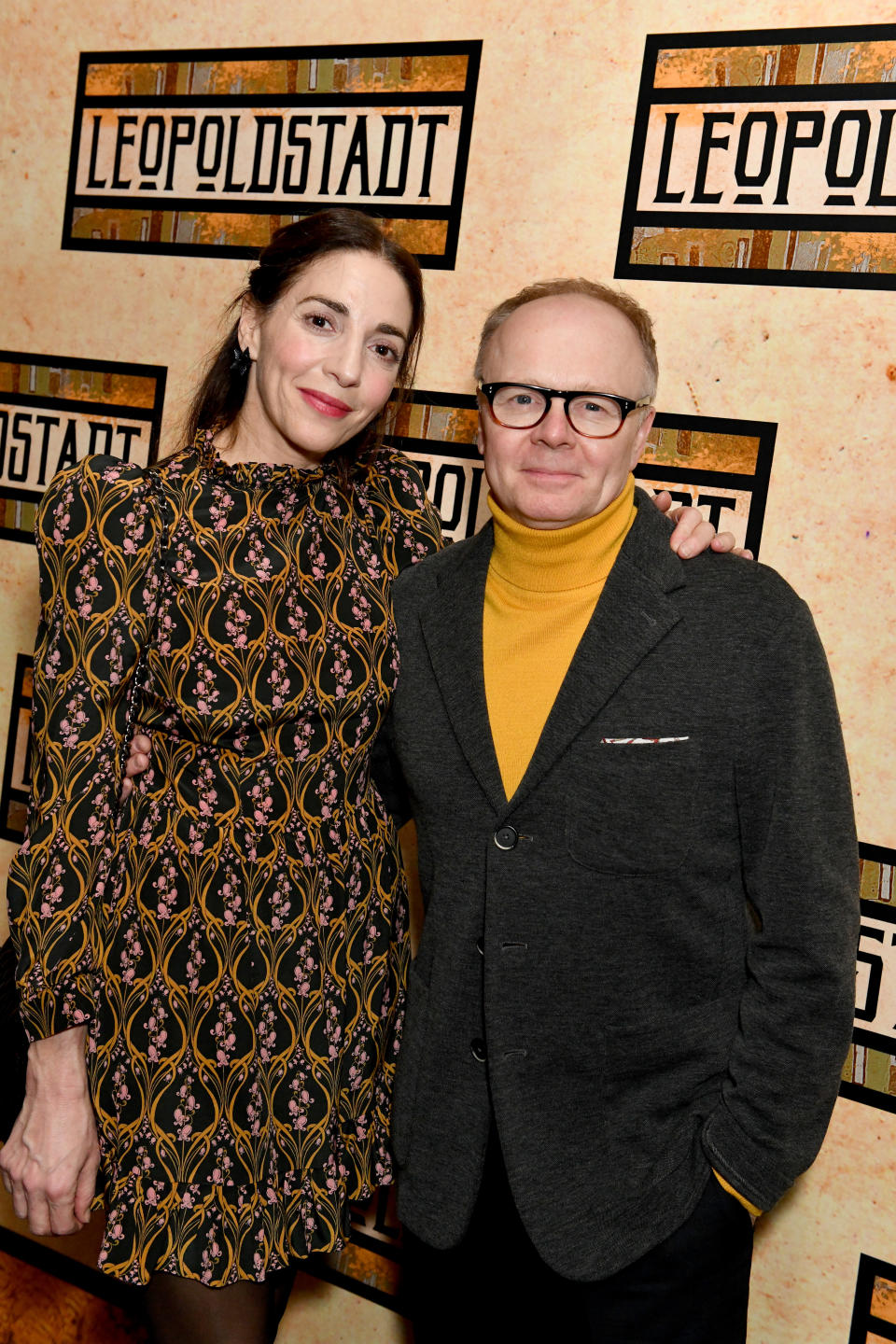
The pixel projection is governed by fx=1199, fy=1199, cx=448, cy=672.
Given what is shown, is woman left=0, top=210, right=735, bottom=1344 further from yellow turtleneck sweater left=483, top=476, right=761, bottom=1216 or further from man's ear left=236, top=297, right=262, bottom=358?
yellow turtleneck sweater left=483, top=476, right=761, bottom=1216

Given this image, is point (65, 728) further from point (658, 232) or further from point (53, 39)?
point (53, 39)

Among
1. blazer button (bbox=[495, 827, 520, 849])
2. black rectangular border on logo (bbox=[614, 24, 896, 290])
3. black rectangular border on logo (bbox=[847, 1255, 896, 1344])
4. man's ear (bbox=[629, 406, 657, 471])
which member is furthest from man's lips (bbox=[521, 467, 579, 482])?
black rectangular border on logo (bbox=[847, 1255, 896, 1344])

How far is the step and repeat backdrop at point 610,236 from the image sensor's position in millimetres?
1787

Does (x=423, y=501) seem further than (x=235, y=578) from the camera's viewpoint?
Yes

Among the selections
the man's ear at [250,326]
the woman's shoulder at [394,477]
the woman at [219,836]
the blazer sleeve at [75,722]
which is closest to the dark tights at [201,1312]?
the woman at [219,836]

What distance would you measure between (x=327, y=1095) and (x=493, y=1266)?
304mm

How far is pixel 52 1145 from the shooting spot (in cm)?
152

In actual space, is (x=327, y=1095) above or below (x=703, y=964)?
below

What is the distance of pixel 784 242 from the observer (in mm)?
1813

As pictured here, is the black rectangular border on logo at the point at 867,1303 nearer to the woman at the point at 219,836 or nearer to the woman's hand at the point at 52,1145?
the woman at the point at 219,836

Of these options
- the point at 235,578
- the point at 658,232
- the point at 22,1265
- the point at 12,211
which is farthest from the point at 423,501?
the point at 22,1265

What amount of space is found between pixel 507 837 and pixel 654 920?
206 mm

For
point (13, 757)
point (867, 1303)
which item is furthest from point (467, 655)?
point (13, 757)

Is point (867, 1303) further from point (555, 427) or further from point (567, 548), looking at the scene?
point (555, 427)
